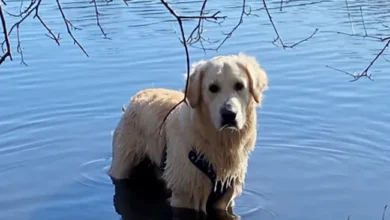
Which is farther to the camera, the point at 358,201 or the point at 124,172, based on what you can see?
the point at 124,172

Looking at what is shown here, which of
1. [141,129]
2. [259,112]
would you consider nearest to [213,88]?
[141,129]

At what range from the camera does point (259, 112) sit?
9844 millimetres

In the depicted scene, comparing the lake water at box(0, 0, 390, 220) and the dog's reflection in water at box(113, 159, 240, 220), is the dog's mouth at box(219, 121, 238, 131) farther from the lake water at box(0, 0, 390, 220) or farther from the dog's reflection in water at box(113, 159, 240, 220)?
the lake water at box(0, 0, 390, 220)

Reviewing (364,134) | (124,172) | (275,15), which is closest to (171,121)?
(124,172)

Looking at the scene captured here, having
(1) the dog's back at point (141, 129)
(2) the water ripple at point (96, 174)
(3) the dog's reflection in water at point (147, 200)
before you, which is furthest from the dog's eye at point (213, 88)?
(2) the water ripple at point (96, 174)

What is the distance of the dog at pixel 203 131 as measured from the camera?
5.93 metres

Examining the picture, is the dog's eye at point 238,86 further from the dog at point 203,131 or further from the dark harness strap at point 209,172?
the dark harness strap at point 209,172

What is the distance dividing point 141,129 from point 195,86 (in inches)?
56.8

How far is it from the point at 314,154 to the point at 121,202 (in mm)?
2407

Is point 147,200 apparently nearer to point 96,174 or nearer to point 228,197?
point 96,174

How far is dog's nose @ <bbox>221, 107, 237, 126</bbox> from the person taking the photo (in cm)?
573

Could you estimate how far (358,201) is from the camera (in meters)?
7.20

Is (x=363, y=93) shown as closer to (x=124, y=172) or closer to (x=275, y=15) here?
(x=124, y=172)

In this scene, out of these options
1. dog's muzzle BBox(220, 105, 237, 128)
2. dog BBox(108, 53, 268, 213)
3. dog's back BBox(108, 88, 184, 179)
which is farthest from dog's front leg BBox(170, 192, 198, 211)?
dog's muzzle BBox(220, 105, 237, 128)
